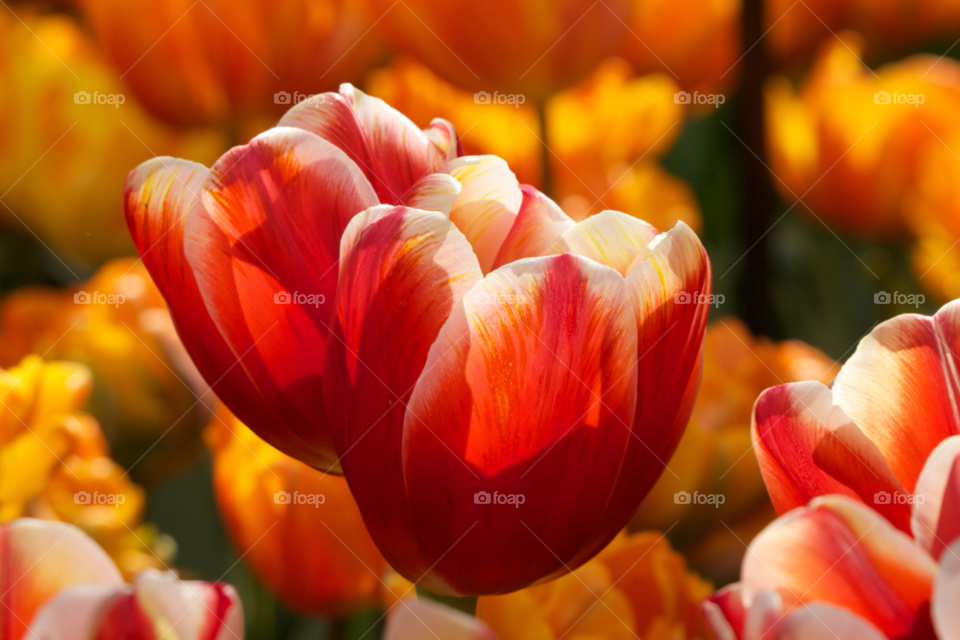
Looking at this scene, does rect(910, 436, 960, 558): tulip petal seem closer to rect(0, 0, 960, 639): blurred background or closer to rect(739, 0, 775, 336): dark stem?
rect(0, 0, 960, 639): blurred background

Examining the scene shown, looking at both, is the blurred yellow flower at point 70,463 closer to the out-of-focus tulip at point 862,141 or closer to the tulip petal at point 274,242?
the tulip petal at point 274,242

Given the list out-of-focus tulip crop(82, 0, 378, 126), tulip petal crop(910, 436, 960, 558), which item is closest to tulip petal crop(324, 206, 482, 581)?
tulip petal crop(910, 436, 960, 558)

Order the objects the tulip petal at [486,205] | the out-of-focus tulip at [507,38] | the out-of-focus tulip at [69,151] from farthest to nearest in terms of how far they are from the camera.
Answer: the out-of-focus tulip at [69,151]
the out-of-focus tulip at [507,38]
the tulip petal at [486,205]

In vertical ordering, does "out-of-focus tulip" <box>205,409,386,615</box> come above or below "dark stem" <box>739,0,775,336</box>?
below

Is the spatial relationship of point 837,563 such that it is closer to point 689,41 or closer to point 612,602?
point 612,602

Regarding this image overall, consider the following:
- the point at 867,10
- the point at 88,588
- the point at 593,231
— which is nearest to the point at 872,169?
the point at 867,10

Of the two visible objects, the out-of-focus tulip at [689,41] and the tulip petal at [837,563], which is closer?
the tulip petal at [837,563]

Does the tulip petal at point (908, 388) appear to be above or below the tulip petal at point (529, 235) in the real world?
below

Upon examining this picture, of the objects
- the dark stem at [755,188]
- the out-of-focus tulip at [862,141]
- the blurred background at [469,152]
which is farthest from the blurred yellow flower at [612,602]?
the out-of-focus tulip at [862,141]
